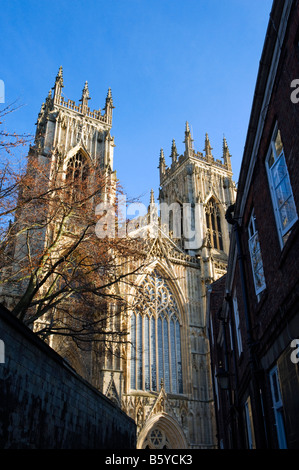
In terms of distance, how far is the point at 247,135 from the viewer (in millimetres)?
7777

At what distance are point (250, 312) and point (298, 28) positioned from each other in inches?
224

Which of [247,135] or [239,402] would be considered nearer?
[247,135]

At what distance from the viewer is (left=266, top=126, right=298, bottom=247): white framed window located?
5.69 metres

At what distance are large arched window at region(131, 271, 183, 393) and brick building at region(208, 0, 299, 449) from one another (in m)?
17.7

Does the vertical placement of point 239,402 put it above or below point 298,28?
below

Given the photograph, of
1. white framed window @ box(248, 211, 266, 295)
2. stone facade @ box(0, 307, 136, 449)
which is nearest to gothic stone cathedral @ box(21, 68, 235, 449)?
stone facade @ box(0, 307, 136, 449)

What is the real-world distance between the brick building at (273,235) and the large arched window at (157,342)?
1768 centimetres

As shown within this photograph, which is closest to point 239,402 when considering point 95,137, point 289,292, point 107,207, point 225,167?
point 289,292

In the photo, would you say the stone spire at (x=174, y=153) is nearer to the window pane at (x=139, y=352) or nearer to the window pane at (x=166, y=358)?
the window pane at (x=166, y=358)

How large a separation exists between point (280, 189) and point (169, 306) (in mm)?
24823

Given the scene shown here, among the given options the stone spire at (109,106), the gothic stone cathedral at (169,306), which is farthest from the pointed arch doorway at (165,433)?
the stone spire at (109,106)

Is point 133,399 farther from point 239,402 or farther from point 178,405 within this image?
point 239,402

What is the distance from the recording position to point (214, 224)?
132 ft

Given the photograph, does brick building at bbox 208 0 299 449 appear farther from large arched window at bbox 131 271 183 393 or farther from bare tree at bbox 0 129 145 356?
large arched window at bbox 131 271 183 393
